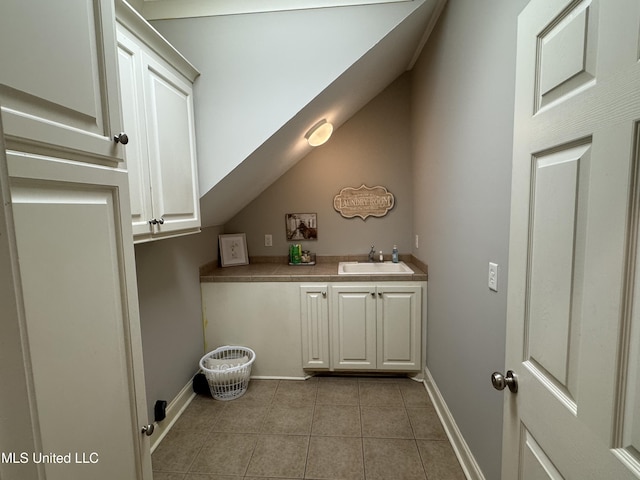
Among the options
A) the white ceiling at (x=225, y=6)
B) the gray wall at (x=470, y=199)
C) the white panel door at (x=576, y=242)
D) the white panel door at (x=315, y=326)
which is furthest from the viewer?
the white panel door at (x=315, y=326)

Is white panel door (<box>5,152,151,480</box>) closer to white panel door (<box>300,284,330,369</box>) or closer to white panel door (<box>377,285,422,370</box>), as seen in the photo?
white panel door (<box>300,284,330,369</box>)

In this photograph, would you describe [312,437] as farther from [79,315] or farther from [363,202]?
[363,202]

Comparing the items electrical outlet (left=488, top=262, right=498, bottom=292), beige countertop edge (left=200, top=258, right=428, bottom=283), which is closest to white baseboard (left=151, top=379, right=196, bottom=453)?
beige countertop edge (left=200, top=258, right=428, bottom=283)

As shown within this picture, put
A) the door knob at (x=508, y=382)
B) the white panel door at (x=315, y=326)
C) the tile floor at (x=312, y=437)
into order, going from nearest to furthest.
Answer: the door knob at (x=508, y=382), the tile floor at (x=312, y=437), the white panel door at (x=315, y=326)

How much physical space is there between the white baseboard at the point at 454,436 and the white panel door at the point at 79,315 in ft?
4.80

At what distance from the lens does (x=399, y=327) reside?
228 centimetres

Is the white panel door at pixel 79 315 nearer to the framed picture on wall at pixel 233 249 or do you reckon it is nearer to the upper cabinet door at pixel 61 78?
the upper cabinet door at pixel 61 78

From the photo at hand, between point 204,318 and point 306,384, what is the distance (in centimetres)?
99

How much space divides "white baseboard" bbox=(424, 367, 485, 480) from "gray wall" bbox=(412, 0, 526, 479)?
0.06m

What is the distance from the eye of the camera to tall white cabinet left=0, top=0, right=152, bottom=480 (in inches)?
19.4

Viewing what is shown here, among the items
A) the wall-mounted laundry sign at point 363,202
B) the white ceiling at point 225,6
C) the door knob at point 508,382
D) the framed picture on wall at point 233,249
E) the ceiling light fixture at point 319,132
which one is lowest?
the door knob at point 508,382

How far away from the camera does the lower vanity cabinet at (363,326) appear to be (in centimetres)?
225

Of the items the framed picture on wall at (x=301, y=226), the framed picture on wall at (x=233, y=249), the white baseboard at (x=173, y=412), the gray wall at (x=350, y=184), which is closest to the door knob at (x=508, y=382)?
the white baseboard at (x=173, y=412)

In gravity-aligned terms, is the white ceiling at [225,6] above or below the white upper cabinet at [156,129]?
above
